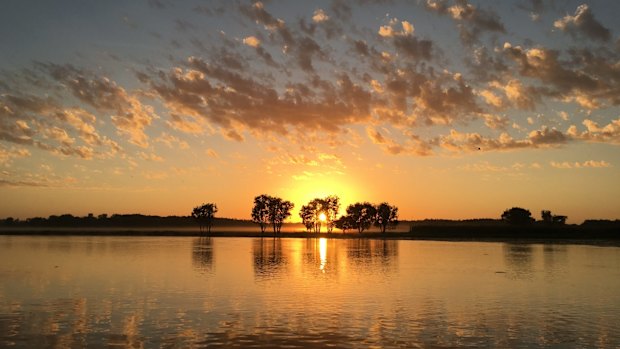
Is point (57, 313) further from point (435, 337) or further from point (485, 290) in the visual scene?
point (485, 290)

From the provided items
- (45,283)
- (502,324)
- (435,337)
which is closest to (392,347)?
(435,337)

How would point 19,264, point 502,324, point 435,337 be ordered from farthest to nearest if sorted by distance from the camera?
1. point 19,264
2. point 502,324
3. point 435,337

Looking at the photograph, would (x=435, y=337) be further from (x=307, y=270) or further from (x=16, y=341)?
(x=307, y=270)

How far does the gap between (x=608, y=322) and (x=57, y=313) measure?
3241 centimetres

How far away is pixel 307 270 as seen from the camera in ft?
204

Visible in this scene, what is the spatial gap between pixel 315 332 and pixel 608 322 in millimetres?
17113

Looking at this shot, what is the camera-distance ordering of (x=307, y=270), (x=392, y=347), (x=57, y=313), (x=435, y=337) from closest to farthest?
(x=392, y=347), (x=435, y=337), (x=57, y=313), (x=307, y=270)

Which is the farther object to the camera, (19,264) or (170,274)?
(19,264)

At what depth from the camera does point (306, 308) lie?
113ft

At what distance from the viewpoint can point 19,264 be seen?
67.1 metres

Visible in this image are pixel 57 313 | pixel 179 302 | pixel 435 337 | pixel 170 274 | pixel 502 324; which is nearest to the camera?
pixel 435 337

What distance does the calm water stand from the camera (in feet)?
84.5

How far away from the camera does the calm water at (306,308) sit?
25.8 metres

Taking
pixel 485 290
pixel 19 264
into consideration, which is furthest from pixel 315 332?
Result: pixel 19 264
